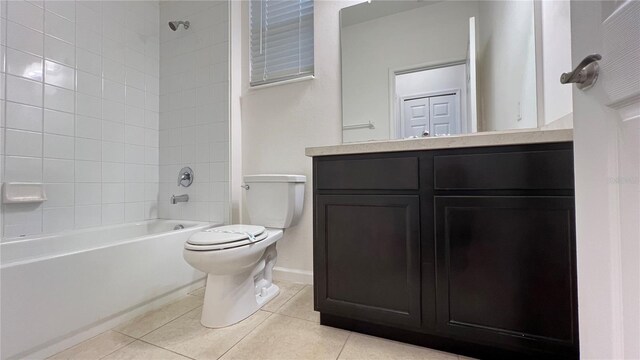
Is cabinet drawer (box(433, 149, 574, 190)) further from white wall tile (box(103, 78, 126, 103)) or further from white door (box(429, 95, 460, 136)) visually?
white wall tile (box(103, 78, 126, 103))

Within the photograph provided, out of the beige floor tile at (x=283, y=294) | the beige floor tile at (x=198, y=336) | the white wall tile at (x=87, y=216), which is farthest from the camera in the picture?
the white wall tile at (x=87, y=216)

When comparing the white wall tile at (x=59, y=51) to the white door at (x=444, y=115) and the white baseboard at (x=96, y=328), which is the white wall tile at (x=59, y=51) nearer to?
the white baseboard at (x=96, y=328)

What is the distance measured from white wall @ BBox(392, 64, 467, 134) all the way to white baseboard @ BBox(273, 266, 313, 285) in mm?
1183

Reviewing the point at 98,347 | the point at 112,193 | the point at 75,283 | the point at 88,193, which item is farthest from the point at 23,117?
the point at 98,347

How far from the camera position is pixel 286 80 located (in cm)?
185

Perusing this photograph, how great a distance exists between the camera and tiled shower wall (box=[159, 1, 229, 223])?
6.34 ft

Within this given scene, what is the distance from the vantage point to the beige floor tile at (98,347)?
1.03 m

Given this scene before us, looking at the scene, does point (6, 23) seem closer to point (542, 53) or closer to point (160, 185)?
point (160, 185)

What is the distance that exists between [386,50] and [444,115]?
56cm

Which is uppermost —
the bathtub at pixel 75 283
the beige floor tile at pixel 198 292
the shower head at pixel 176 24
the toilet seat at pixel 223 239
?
the shower head at pixel 176 24

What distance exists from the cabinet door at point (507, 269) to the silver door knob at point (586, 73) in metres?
0.50

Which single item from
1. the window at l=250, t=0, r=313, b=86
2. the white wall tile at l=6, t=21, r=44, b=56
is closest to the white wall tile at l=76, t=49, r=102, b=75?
the white wall tile at l=6, t=21, r=44, b=56

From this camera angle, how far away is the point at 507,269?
2.92ft

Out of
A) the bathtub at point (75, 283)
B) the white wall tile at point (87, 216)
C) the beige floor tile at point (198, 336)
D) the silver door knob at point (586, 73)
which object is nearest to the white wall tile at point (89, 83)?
the white wall tile at point (87, 216)
